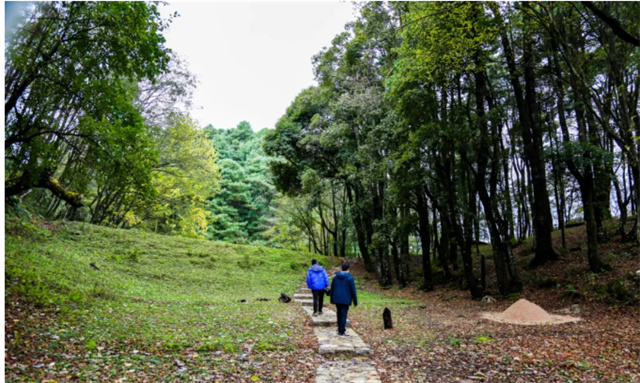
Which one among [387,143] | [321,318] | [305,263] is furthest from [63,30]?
[305,263]

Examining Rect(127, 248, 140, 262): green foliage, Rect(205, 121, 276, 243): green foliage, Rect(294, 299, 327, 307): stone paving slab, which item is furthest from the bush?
Rect(205, 121, 276, 243): green foliage

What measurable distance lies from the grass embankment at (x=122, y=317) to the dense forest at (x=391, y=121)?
2.28 metres

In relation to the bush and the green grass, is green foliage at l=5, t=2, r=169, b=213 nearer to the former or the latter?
the green grass

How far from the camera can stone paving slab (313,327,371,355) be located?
6543mm

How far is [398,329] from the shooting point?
890 centimetres

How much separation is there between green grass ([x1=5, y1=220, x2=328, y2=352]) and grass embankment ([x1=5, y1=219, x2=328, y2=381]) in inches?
1.3

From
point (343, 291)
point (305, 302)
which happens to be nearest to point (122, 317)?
point (343, 291)

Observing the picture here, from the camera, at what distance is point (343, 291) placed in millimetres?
7801

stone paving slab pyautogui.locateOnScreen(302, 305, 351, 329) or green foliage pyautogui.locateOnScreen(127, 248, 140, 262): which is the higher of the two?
green foliage pyautogui.locateOnScreen(127, 248, 140, 262)

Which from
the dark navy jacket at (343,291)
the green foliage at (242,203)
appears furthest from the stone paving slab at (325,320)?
the green foliage at (242,203)

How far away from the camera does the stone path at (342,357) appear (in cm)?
531

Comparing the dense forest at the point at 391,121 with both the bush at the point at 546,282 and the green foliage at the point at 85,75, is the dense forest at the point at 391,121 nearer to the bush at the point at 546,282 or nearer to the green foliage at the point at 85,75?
the green foliage at the point at 85,75

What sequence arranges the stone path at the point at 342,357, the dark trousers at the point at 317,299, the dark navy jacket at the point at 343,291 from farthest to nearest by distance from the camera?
the dark trousers at the point at 317,299, the dark navy jacket at the point at 343,291, the stone path at the point at 342,357

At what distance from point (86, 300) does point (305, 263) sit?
56.2ft
